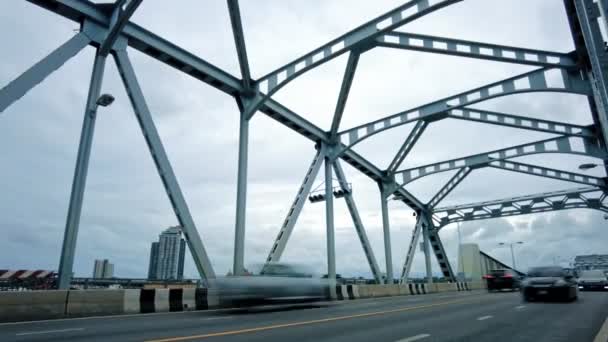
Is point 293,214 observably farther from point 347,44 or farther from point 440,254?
point 440,254

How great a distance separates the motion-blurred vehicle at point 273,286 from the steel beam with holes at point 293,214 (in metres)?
6.14

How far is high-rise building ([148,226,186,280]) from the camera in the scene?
28188mm

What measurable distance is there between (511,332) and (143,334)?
6579 millimetres

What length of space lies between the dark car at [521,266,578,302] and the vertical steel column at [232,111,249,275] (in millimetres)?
11665

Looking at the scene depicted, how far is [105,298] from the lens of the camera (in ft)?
32.7

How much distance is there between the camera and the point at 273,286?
40.0ft

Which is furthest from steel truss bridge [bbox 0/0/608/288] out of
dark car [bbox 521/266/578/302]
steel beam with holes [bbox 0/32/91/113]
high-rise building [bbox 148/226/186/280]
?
high-rise building [bbox 148/226/186/280]

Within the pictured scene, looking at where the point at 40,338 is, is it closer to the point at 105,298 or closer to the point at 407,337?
the point at 105,298

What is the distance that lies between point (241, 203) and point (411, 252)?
28.4 m

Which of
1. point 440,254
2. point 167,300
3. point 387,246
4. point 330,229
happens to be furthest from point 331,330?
point 440,254

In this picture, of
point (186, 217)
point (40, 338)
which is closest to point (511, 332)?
point (40, 338)

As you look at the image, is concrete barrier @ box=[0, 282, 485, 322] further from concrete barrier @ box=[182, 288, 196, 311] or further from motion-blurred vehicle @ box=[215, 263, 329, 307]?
motion-blurred vehicle @ box=[215, 263, 329, 307]

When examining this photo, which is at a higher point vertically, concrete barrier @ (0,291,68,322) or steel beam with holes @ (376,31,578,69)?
steel beam with holes @ (376,31,578,69)

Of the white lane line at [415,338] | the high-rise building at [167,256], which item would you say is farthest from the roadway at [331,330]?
the high-rise building at [167,256]
